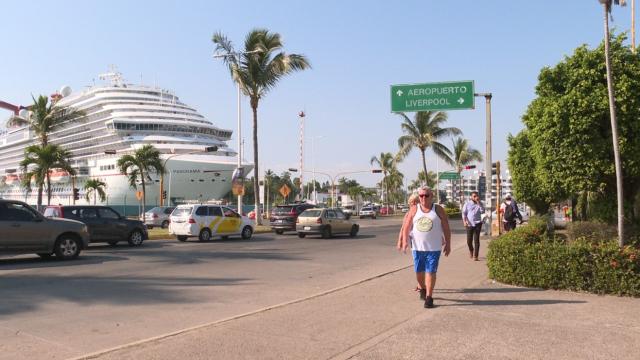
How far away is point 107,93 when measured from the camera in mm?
66312

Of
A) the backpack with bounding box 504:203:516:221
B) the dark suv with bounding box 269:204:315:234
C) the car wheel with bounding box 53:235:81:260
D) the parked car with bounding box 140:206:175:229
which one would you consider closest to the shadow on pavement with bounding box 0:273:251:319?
the car wheel with bounding box 53:235:81:260

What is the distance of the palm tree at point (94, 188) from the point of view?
58.5 m

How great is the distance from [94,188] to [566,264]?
190 feet

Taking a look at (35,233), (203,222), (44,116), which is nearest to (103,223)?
(203,222)

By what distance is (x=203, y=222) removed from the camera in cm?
2145

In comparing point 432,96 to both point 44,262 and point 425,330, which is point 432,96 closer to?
point 44,262

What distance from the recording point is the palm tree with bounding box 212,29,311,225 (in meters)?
29.5

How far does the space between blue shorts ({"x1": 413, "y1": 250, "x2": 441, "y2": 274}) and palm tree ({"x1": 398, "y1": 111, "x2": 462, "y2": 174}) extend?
4129cm

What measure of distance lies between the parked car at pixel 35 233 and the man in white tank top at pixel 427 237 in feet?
31.6

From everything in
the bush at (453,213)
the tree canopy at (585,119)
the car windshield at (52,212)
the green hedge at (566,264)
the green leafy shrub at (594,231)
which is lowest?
the bush at (453,213)

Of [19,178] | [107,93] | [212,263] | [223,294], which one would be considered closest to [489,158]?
[212,263]

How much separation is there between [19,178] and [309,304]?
75434 mm

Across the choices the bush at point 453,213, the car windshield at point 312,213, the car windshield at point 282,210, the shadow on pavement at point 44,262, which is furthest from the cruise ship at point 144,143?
the shadow on pavement at point 44,262

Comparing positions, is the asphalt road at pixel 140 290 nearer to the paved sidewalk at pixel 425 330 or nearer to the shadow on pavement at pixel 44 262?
the shadow on pavement at pixel 44 262
